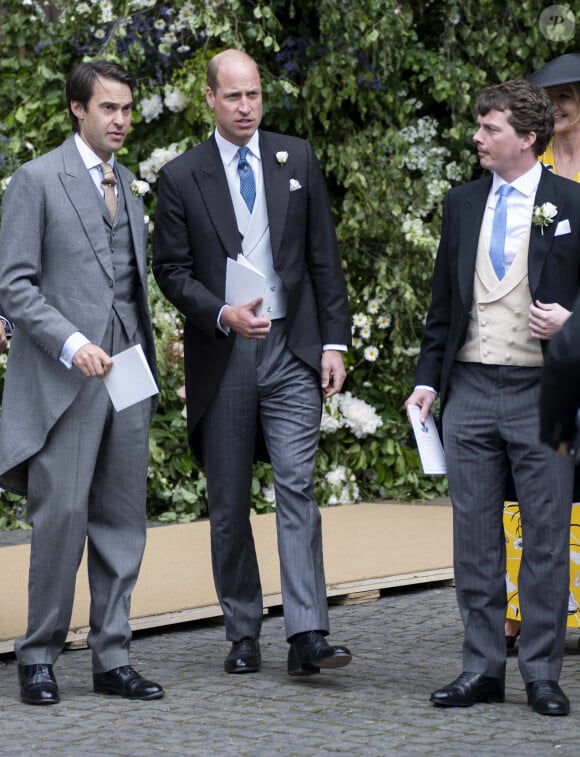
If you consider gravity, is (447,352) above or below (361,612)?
above

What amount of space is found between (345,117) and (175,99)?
3.44ft

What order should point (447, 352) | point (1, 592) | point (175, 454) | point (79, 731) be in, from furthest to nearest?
point (175, 454) < point (1, 592) < point (447, 352) < point (79, 731)

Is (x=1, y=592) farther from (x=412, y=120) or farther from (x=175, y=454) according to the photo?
(x=412, y=120)

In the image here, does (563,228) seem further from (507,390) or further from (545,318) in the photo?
(507,390)

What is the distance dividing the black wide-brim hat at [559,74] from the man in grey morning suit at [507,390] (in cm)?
76

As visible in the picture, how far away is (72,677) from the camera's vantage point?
5125 mm

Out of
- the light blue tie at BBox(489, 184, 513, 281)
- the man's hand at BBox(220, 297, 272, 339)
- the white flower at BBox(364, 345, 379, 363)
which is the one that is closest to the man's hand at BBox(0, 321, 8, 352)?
the man's hand at BBox(220, 297, 272, 339)

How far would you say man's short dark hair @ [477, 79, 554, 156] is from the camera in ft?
15.0

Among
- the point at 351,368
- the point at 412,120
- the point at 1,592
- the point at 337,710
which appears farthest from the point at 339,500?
the point at 337,710

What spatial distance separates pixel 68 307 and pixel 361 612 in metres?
2.10

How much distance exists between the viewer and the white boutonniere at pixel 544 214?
4508mm

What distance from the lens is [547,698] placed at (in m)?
4.48

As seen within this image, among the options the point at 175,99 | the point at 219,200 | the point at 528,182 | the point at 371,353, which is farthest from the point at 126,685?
the point at 175,99

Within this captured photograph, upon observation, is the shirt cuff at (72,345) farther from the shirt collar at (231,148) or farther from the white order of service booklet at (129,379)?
the shirt collar at (231,148)
